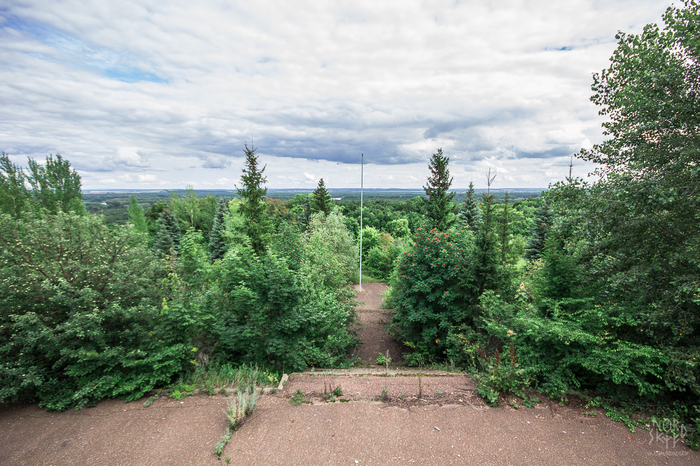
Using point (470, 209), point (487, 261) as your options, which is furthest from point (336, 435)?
point (470, 209)

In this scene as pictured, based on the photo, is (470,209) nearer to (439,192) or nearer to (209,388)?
(439,192)

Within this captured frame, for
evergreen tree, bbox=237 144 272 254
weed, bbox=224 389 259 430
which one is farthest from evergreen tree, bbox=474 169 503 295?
evergreen tree, bbox=237 144 272 254

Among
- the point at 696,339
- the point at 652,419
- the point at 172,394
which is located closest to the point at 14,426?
the point at 172,394

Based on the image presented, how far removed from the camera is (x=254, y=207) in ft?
56.4

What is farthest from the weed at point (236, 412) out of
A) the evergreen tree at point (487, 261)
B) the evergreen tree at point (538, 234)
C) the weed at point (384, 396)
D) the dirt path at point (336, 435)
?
the evergreen tree at point (538, 234)

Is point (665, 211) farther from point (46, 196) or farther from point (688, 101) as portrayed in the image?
point (46, 196)

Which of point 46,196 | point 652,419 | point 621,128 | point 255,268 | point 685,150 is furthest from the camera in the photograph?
point 46,196

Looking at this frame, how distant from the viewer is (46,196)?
68.9ft

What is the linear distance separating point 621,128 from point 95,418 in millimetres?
11339

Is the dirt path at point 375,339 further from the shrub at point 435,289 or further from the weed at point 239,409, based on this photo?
the weed at point 239,409

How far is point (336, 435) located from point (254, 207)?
14711mm

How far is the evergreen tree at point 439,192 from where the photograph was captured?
835 inches

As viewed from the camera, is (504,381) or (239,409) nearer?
(239,409)

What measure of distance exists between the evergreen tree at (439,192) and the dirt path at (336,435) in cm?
1710
